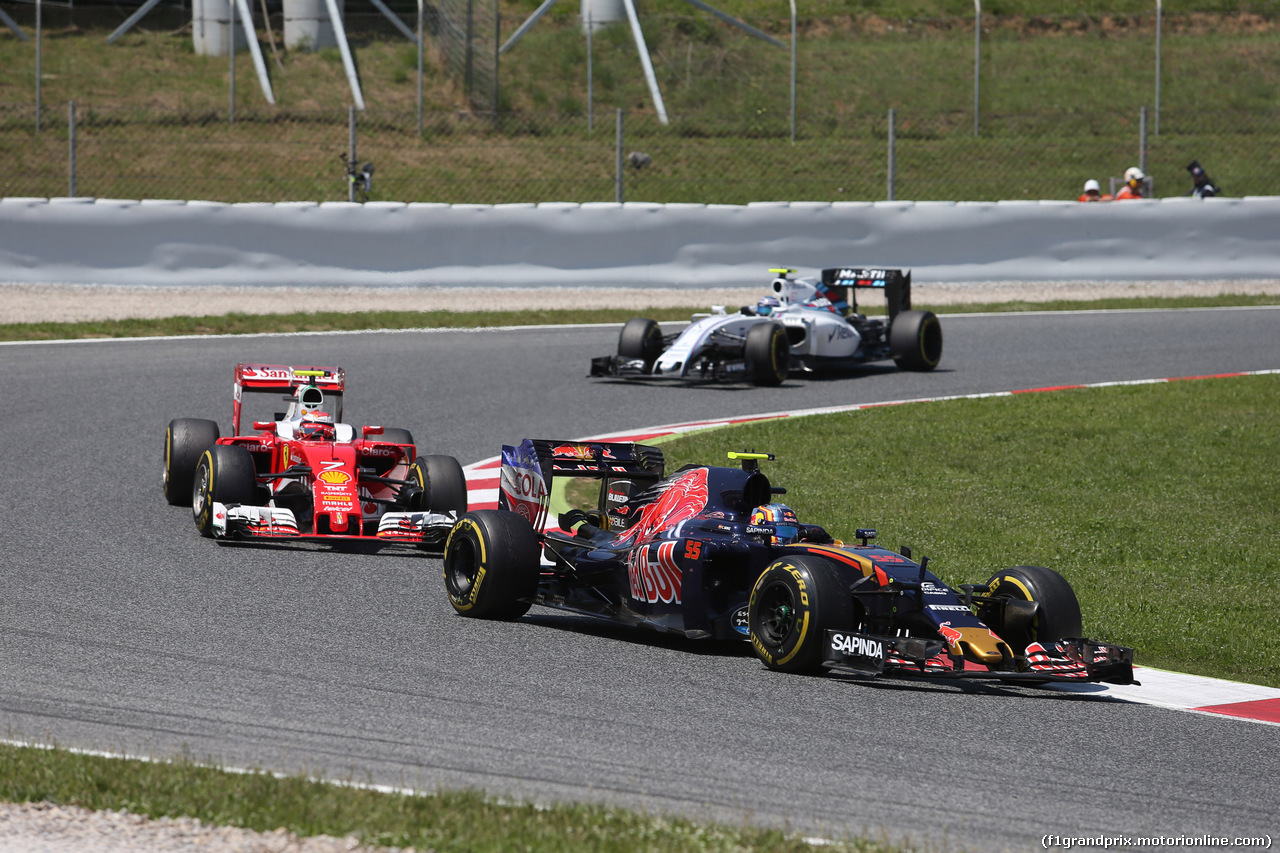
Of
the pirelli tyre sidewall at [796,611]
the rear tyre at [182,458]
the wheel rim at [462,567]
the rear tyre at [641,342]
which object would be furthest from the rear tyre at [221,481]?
the rear tyre at [641,342]

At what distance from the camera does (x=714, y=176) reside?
26.5m

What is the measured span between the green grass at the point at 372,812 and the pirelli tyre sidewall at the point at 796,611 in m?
2.22

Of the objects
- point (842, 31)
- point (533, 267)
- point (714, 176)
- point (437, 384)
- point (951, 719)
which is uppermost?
point (842, 31)

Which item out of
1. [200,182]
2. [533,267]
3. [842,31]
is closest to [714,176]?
[533,267]

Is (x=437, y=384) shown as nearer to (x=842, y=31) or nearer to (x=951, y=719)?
(x=951, y=719)

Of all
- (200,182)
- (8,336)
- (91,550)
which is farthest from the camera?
(200,182)

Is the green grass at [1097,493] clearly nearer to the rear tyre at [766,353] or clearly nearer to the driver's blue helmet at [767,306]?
the rear tyre at [766,353]

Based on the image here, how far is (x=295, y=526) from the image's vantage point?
10.3 m

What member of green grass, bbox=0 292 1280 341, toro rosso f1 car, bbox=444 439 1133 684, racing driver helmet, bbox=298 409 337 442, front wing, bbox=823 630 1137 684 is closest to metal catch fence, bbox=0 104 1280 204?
green grass, bbox=0 292 1280 341

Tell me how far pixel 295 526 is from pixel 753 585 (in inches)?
142

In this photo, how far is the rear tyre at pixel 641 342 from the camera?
17.6m

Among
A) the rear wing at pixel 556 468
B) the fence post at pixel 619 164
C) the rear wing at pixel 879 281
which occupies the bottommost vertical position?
the rear wing at pixel 556 468

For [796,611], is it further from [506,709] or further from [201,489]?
[201,489]

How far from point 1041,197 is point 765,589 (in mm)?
21416
